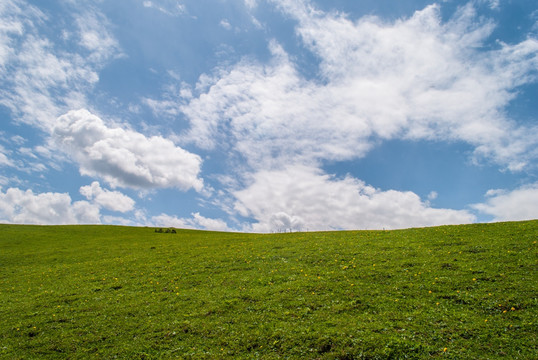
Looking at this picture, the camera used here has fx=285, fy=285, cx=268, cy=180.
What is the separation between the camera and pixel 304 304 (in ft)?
62.6

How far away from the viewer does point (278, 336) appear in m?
15.7

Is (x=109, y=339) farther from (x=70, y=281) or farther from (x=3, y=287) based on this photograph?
(x=3, y=287)

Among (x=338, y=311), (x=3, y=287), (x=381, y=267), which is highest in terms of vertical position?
(x=381, y=267)

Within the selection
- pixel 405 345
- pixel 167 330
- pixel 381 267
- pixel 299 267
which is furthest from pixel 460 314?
pixel 167 330

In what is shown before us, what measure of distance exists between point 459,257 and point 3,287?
1883 inches

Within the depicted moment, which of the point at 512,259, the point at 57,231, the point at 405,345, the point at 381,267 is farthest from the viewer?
the point at 57,231

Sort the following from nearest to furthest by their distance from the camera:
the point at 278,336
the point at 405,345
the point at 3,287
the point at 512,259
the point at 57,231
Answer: the point at 405,345, the point at 278,336, the point at 512,259, the point at 3,287, the point at 57,231

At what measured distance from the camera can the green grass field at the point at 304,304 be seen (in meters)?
14.5

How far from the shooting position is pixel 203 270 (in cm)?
3009

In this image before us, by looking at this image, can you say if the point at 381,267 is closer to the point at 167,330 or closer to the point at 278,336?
the point at 278,336

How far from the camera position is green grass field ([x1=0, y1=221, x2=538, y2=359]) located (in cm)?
1451

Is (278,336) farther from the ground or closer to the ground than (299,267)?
closer to the ground

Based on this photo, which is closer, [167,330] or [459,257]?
[167,330]

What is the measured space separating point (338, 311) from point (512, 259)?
1612 centimetres
